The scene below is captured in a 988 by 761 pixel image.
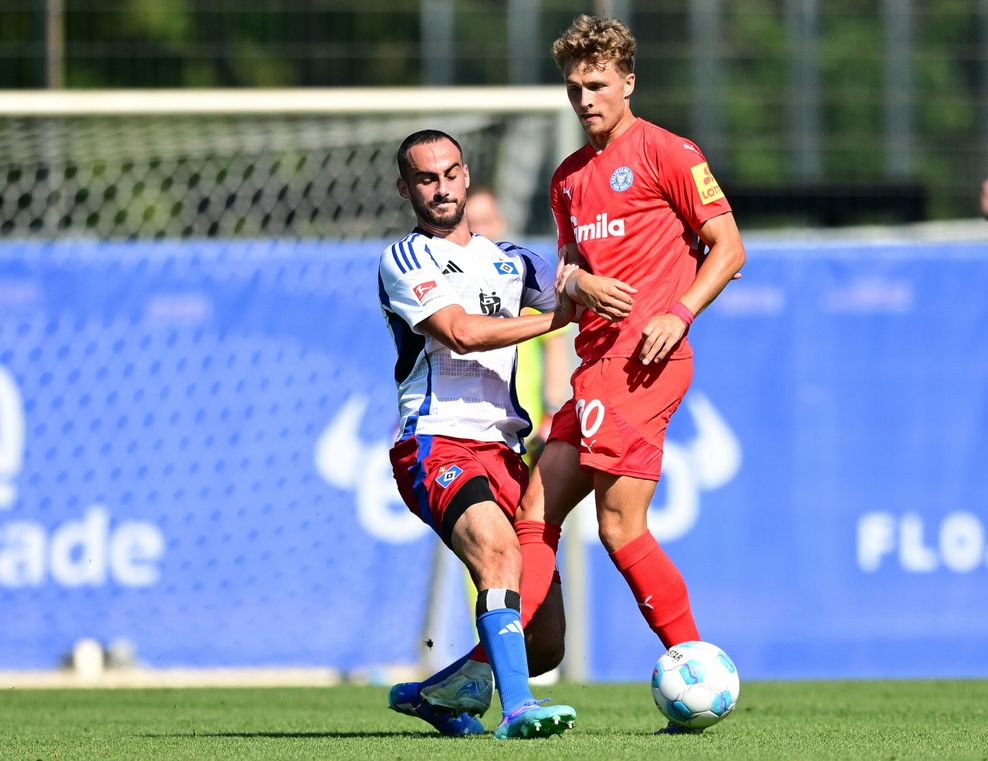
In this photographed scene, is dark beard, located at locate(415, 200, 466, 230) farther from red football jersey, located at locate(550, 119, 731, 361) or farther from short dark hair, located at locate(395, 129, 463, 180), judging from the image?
red football jersey, located at locate(550, 119, 731, 361)

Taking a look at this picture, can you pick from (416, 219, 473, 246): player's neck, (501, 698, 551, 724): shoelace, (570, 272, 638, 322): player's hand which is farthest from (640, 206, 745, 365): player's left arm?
(501, 698, 551, 724): shoelace

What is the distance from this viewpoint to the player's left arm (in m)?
5.40

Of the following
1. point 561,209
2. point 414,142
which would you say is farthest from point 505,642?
point 414,142

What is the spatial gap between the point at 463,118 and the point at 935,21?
41.3ft

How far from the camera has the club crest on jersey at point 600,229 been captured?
5668mm

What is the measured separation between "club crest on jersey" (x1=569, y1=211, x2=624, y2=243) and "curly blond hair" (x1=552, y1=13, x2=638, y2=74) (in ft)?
1.66

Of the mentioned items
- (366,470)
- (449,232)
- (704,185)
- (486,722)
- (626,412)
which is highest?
(704,185)

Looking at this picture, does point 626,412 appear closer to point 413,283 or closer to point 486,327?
point 486,327

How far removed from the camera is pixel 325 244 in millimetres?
9797

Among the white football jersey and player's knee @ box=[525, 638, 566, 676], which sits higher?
the white football jersey

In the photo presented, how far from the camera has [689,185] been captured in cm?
559

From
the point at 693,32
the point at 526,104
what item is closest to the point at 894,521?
the point at 526,104

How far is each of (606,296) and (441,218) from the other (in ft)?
2.56

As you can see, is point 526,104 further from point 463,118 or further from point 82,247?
point 82,247
